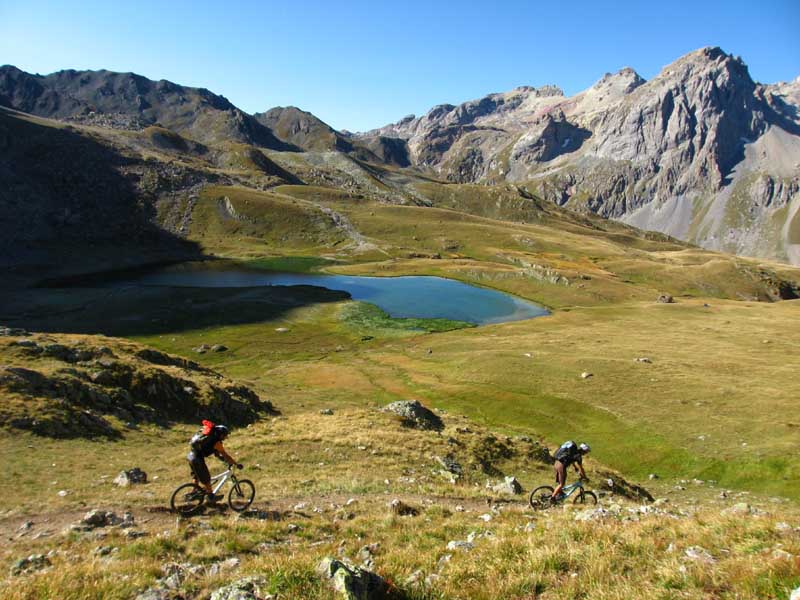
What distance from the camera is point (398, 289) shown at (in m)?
150

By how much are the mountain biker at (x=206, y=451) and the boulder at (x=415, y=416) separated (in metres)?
21.4

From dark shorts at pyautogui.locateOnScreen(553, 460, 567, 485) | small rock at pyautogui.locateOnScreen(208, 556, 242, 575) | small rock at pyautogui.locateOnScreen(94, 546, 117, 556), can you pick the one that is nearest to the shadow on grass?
small rock at pyautogui.locateOnScreen(94, 546, 117, 556)

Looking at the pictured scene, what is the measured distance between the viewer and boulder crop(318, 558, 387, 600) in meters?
9.27

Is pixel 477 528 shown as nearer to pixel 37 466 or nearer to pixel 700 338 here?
pixel 37 466

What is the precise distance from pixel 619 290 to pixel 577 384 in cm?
10394

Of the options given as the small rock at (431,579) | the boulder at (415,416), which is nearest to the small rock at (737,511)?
the small rock at (431,579)

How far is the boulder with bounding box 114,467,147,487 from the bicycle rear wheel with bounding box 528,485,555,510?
1880 centimetres

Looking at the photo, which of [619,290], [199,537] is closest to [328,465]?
[199,537]

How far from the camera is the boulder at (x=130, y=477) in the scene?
71.0 ft

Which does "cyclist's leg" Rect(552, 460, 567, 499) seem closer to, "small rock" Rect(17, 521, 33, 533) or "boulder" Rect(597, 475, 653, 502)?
"boulder" Rect(597, 475, 653, 502)

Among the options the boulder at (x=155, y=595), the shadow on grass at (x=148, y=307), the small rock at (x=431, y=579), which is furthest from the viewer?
the shadow on grass at (x=148, y=307)

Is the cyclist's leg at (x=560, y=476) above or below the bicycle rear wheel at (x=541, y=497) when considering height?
above

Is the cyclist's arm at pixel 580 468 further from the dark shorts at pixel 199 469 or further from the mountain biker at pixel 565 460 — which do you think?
the dark shorts at pixel 199 469

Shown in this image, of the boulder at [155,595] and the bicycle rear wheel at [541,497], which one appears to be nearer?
the boulder at [155,595]
